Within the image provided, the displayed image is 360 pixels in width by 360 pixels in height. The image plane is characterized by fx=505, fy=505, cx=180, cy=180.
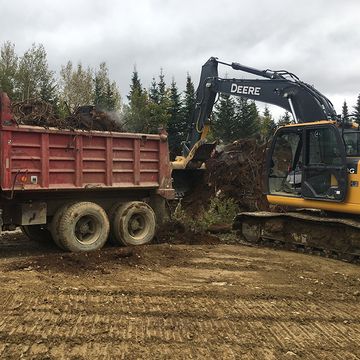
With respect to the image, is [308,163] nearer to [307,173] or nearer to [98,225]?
[307,173]

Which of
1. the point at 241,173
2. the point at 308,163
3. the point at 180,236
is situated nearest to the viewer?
the point at 308,163

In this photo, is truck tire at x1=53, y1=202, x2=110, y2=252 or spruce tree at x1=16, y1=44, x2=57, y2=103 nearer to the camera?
truck tire at x1=53, y1=202, x2=110, y2=252

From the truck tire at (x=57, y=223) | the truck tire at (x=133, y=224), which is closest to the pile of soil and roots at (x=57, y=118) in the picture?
the truck tire at (x=57, y=223)

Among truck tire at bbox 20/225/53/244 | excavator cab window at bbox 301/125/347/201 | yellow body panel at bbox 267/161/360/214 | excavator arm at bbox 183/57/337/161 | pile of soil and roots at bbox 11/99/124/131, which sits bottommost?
truck tire at bbox 20/225/53/244

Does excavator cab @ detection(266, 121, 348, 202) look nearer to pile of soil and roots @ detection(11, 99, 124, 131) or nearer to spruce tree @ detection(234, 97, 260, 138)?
pile of soil and roots @ detection(11, 99, 124, 131)

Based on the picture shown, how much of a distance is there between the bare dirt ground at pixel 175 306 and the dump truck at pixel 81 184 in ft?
2.35

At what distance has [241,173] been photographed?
14.8 meters

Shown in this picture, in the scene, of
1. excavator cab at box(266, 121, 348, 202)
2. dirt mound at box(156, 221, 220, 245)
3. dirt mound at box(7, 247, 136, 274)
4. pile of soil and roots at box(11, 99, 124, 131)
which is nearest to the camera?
dirt mound at box(7, 247, 136, 274)

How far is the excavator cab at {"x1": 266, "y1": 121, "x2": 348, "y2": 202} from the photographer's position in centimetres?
894

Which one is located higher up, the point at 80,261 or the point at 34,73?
the point at 34,73

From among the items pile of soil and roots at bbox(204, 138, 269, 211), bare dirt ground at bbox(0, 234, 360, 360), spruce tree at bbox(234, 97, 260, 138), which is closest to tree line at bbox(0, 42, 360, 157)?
spruce tree at bbox(234, 97, 260, 138)

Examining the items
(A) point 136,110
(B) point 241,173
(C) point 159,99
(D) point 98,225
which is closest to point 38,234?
(D) point 98,225

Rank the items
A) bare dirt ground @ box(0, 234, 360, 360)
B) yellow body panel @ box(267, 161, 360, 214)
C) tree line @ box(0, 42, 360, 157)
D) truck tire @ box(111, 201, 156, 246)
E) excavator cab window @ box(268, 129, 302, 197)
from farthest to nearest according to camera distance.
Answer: tree line @ box(0, 42, 360, 157)
excavator cab window @ box(268, 129, 302, 197)
truck tire @ box(111, 201, 156, 246)
yellow body panel @ box(267, 161, 360, 214)
bare dirt ground @ box(0, 234, 360, 360)

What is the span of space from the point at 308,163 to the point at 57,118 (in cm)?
465
